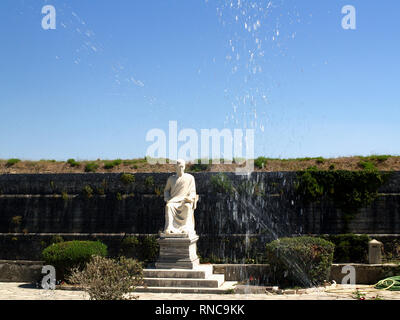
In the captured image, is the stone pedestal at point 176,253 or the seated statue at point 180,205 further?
the seated statue at point 180,205

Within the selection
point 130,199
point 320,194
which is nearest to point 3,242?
point 130,199

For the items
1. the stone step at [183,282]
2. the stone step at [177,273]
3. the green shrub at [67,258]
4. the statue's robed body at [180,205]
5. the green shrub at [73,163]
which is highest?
the green shrub at [73,163]

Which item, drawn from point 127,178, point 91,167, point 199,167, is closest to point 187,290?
point 127,178

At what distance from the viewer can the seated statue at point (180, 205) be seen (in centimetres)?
1279

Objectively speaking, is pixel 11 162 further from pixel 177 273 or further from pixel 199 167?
pixel 177 273

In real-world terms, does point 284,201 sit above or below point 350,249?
above

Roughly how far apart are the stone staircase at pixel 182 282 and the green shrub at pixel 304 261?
4.48ft

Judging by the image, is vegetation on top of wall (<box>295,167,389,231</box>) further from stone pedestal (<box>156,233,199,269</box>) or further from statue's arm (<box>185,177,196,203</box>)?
stone pedestal (<box>156,233,199,269</box>)

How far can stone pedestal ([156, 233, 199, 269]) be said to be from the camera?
12.4 m

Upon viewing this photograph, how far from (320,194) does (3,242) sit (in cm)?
1146

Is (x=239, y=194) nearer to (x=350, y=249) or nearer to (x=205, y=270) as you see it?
(x=350, y=249)

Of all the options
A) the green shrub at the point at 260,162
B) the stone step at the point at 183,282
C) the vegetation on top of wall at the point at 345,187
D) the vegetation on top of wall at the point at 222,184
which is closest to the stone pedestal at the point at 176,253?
the stone step at the point at 183,282

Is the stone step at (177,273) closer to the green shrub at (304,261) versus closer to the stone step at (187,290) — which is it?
the stone step at (187,290)

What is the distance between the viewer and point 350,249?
16578 millimetres
